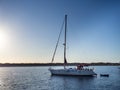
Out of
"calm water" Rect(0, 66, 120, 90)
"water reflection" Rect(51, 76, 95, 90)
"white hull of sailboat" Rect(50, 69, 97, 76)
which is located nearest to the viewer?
"calm water" Rect(0, 66, 120, 90)

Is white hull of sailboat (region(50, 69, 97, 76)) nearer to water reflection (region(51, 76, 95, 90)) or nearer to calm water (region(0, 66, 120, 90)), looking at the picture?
water reflection (region(51, 76, 95, 90))

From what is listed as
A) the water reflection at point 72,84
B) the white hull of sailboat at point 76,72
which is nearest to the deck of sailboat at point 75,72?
the white hull of sailboat at point 76,72

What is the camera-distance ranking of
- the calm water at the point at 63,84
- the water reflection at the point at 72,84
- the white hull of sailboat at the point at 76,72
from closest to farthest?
the calm water at the point at 63,84 → the water reflection at the point at 72,84 → the white hull of sailboat at the point at 76,72

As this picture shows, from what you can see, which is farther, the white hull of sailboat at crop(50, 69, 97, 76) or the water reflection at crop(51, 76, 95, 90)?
the white hull of sailboat at crop(50, 69, 97, 76)

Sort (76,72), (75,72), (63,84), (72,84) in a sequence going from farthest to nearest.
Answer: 1. (75,72)
2. (76,72)
3. (63,84)
4. (72,84)

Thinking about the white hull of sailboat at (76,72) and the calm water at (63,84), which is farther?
the white hull of sailboat at (76,72)

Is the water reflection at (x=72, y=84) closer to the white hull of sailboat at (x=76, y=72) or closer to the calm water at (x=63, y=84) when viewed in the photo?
the calm water at (x=63, y=84)

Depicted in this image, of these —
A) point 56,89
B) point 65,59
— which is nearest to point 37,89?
point 56,89

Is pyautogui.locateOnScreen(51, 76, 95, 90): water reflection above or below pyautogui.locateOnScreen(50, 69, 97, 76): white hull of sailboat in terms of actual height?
below

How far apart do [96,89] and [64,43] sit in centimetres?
3306

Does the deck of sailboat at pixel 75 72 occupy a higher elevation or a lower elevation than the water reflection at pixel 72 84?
higher

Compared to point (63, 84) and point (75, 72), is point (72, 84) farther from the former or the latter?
point (75, 72)

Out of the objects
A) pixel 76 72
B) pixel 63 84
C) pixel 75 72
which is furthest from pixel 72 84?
pixel 75 72

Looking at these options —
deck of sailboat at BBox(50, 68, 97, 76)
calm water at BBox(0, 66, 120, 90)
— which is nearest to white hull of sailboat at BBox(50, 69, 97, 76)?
deck of sailboat at BBox(50, 68, 97, 76)
